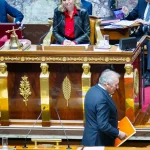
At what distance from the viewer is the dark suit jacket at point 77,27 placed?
29.9 ft

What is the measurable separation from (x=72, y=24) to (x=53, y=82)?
82 centimetres

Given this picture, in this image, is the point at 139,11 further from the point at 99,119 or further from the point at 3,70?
the point at 99,119

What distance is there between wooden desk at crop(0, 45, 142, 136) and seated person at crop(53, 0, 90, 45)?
460 mm

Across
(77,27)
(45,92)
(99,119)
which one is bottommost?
(45,92)

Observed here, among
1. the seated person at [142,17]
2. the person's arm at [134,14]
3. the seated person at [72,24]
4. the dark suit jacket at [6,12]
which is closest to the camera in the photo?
the seated person at [72,24]

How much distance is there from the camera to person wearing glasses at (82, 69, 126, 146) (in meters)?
7.35

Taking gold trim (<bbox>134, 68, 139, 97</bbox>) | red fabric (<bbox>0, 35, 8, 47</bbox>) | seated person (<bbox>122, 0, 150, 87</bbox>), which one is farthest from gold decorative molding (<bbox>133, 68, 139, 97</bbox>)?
red fabric (<bbox>0, 35, 8, 47</bbox>)

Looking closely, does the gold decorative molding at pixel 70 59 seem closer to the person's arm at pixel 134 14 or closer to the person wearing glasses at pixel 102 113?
the person wearing glasses at pixel 102 113

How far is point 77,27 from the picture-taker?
918 cm

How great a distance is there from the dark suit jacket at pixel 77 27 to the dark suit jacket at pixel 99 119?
1741 millimetres

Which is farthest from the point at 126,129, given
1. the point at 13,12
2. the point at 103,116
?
the point at 13,12

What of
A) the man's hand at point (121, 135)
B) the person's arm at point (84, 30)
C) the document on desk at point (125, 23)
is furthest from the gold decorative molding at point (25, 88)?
the document on desk at point (125, 23)

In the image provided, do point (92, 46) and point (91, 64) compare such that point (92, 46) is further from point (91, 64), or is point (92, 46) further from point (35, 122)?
point (35, 122)

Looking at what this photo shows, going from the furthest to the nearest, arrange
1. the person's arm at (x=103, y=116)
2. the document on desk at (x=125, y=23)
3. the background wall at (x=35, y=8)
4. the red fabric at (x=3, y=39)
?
the background wall at (x=35, y=8), the document on desk at (x=125, y=23), the red fabric at (x=3, y=39), the person's arm at (x=103, y=116)
